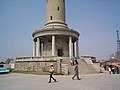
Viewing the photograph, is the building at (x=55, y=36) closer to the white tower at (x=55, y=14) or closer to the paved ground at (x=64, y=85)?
the white tower at (x=55, y=14)

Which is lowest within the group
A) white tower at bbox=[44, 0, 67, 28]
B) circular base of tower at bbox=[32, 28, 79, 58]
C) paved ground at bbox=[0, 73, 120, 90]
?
paved ground at bbox=[0, 73, 120, 90]

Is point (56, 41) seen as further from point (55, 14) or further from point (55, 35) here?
point (55, 14)

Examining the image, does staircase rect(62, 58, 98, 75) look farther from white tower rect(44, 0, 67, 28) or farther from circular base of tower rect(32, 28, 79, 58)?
white tower rect(44, 0, 67, 28)

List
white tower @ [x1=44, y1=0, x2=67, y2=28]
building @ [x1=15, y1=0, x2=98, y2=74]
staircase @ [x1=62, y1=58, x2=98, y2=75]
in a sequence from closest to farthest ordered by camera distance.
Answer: staircase @ [x1=62, y1=58, x2=98, y2=75] → building @ [x1=15, y1=0, x2=98, y2=74] → white tower @ [x1=44, y1=0, x2=67, y2=28]

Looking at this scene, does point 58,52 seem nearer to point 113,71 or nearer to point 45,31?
point 45,31

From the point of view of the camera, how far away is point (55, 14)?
38.5 metres

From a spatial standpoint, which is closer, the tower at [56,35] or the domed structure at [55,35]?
the domed structure at [55,35]

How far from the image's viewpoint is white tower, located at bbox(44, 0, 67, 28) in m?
38.1

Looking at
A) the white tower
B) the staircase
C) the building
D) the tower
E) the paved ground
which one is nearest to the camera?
the paved ground

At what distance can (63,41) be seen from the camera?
38.5m

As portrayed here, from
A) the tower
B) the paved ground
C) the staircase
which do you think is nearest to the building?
the tower

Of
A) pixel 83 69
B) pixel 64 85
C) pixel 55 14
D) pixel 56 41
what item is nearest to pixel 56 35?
pixel 56 41

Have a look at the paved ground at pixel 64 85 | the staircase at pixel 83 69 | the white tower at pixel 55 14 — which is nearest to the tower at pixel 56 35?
the white tower at pixel 55 14

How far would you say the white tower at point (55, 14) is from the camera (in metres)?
38.1
